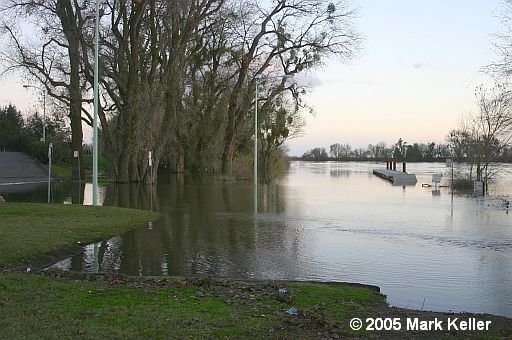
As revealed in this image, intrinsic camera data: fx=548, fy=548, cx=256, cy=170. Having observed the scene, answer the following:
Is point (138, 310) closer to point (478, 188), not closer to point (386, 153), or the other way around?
point (478, 188)

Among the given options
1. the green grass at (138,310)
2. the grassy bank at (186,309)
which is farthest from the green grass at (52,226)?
the green grass at (138,310)

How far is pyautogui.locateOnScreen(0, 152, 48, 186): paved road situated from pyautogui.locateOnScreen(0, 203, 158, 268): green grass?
2705cm

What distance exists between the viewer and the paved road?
46.2 meters

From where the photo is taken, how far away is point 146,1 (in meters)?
34.8

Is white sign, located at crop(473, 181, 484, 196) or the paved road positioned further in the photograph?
the paved road

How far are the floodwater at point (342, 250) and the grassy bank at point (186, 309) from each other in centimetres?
124

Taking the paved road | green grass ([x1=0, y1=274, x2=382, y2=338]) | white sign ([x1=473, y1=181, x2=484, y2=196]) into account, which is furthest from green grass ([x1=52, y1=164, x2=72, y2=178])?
green grass ([x1=0, y1=274, x2=382, y2=338])

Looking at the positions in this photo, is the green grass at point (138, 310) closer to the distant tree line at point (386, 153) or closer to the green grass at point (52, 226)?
the green grass at point (52, 226)

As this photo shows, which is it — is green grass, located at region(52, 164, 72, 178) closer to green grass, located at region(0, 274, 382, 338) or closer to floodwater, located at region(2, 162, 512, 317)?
floodwater, located at region(2, 162, 512, 317)

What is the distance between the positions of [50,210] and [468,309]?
14696 millimetres

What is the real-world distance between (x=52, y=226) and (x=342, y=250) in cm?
790

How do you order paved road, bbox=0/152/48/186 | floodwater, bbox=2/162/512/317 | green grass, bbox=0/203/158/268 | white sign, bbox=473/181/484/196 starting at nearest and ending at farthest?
floodwater, bbox=2/162/512/317
green grass, bbox=0/203/158/268
white sign, bbox=473/181/484/196
paved road, bbox=0/152/48/186

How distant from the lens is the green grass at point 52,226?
1147 cm

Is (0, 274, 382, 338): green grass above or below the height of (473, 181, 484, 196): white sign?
below
